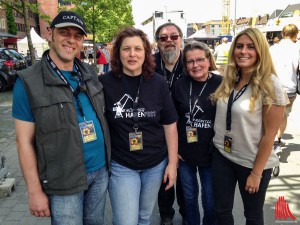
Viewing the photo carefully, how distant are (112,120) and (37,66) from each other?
0.68m

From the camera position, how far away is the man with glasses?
3.05m

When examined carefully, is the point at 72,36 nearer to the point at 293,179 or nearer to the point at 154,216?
the point at 154,216

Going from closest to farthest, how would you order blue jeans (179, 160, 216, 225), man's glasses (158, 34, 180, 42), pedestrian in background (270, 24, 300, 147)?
blue jeans (179, 160, 216, 225), man's glasses (158, 34, 180, 42), pedestrian in background (270, 24, 300, 147)

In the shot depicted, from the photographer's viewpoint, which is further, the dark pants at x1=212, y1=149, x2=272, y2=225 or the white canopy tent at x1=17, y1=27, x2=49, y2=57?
the white canopy tent at x1=17, y1=27, x2=49, y2=57

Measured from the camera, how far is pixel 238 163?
237 cm

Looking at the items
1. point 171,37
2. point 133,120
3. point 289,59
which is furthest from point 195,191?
point 289,59

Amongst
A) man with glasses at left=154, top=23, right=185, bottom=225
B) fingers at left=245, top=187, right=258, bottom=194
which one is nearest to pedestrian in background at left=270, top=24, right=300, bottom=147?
man with glasses at left=154, top=23, right=185, bottom=225

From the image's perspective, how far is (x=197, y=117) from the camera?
8.69 feet

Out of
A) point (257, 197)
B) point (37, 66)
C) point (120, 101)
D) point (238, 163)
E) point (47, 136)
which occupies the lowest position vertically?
point (257, 197)

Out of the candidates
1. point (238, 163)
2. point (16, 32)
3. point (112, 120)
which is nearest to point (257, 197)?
point (238, 163)

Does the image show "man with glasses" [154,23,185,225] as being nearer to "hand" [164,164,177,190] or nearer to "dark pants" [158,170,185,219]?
"dark pants" [158,170,185,219]

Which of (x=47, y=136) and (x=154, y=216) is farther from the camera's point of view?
(x=154, y=216)
